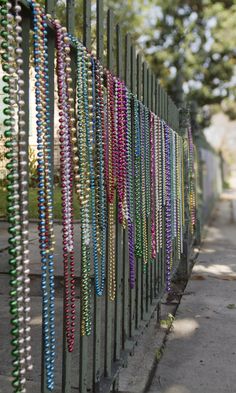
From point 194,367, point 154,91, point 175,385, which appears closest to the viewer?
point 175,385

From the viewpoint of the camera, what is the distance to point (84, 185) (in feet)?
6.93

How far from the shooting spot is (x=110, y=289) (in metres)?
2.60

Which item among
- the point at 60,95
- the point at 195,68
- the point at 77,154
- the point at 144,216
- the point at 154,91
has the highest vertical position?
the point at 195,68

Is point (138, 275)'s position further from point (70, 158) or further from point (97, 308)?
point (70, 158)

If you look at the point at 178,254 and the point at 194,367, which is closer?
the point at 194,367

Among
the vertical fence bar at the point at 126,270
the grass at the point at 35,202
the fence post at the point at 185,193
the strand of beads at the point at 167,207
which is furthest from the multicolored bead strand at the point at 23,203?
the fence post at the point at 185,193

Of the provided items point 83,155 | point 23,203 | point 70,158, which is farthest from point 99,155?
point 23,203

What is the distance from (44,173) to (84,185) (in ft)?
1.44

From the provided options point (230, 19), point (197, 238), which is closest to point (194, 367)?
point (197, 238)

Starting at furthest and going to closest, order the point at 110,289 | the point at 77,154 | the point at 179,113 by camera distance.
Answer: the point at 179,113 → the point at 110,289 → the point at 77,154

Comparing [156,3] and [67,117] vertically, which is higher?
[156,3]

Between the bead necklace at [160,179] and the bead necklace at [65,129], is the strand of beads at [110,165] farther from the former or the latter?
the bead necklace at [160,179]

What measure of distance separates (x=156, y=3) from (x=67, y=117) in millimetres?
16110

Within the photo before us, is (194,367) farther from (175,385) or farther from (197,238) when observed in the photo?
(197,238)
